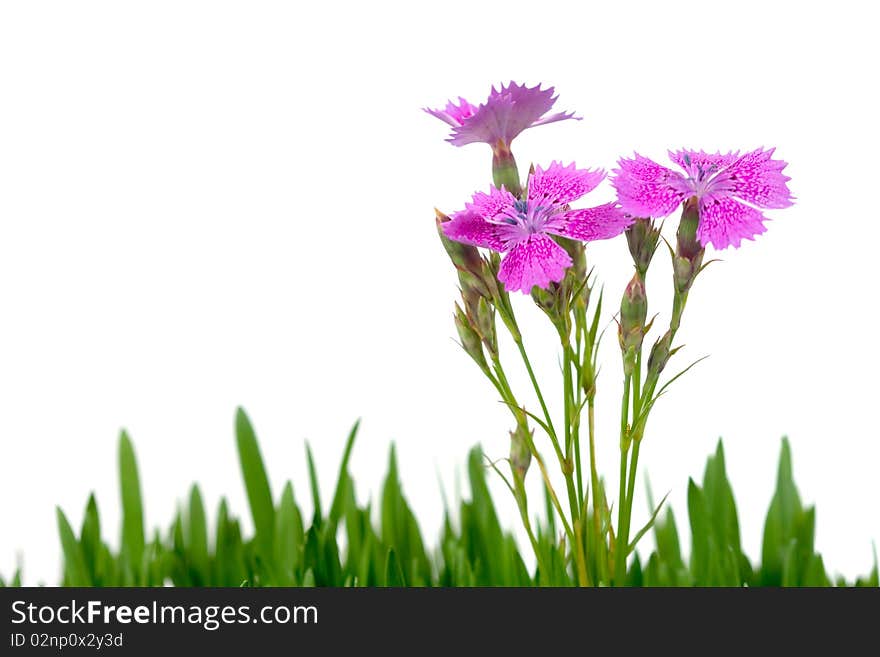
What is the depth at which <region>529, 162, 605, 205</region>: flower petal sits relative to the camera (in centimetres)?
136

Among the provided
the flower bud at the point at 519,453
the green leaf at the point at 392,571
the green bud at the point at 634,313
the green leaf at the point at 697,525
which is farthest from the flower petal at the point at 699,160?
the green leaf at the point at 392,571

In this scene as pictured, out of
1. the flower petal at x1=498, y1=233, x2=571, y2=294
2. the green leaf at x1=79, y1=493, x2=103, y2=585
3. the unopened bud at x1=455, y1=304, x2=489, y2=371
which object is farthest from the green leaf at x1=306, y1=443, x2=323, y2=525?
the flower petal at x1=498, y1=233, x2=571, y2=294

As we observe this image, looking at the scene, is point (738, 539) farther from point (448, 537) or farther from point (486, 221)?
point (486, 221)

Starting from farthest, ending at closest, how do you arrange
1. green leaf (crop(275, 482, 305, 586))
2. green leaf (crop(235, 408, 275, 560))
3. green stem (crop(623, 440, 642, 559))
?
1. green leaf (crop(235, 408, 275, 560))
2. green leaf (crop(275, 482, 305, 586))
3. green stem (crop(623, 440, 642, 559))

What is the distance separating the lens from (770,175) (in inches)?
54.2

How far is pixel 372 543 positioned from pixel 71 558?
0.45 metres

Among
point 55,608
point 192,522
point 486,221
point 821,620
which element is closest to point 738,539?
point 821,620

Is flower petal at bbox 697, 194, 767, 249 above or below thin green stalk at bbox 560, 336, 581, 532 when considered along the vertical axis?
above

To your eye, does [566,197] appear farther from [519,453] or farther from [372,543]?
[372,543]

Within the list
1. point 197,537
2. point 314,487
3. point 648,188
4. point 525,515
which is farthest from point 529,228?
point 197,537

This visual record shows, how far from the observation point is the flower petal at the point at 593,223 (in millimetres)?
1334

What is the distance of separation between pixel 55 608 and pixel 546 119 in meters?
0.86

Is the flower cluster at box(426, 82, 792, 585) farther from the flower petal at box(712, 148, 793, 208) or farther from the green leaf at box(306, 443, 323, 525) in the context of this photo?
the green leaf at box(306, 443, 323, 525)

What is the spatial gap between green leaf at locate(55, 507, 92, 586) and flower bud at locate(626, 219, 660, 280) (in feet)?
3.12
